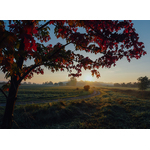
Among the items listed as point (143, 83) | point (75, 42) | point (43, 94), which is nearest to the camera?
point (75, 42)

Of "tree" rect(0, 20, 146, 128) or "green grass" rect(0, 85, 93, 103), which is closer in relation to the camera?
"tree" rect(0, 20, 146, 128)

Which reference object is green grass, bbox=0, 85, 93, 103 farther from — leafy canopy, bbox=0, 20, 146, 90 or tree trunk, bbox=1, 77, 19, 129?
leafy canopy, bbox=0, 20, 146, 90

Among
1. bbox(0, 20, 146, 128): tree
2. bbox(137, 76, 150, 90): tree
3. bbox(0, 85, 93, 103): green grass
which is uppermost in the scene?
bbox(0, 20, 146, 128): tree

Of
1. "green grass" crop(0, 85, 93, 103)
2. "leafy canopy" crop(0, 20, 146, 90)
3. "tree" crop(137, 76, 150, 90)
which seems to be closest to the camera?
"leafy canopy" crop(0, 20, 146, 90)

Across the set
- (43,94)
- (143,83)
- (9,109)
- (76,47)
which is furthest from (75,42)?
(143,83)

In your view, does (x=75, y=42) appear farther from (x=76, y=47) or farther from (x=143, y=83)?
(x=143, y=83)

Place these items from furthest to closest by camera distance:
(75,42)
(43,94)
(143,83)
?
(143,83) → (43,94) → (75,42)

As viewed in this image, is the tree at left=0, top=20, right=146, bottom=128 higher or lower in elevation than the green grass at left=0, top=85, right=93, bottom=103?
higher

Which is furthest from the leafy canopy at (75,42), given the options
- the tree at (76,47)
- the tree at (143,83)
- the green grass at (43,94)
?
the tree at (143,83)

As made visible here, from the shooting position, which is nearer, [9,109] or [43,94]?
[9,109]

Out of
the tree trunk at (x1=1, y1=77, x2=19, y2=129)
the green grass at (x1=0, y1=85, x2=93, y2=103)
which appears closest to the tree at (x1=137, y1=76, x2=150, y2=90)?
the green grass at (x1=0, y1=85, x2=93, y2=103)

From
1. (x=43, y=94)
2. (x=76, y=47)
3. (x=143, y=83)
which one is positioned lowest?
(x=43, y=94)

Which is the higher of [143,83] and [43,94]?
[143,83]

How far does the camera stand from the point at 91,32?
2850 millimetres
